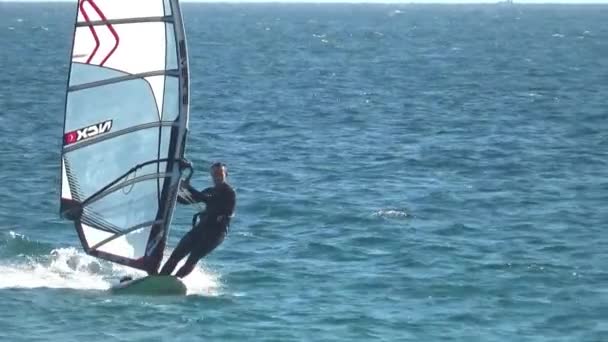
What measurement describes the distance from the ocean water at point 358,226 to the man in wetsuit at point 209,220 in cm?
46

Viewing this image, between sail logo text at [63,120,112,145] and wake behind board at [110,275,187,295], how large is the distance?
166 cm

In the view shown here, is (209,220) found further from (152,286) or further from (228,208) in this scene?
(152,286)

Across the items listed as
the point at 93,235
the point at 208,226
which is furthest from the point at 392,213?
the point at 93,235

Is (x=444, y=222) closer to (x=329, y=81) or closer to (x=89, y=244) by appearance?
(x=89, y=244)

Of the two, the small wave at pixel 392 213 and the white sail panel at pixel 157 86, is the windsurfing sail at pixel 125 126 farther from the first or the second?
the small wave at pixel 392 213

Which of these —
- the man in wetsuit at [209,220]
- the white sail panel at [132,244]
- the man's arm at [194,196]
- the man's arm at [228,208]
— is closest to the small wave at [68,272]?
the man in wetsuit at [209,220]

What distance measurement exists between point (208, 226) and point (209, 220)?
0.26 ft

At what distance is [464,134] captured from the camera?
3136 cm

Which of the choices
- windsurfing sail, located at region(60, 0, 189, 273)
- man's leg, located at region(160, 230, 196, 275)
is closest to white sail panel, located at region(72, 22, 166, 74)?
windsurfing sail, located at region(60, 0, 189, 273)

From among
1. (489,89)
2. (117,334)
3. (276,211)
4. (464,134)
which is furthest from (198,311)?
(489,89)

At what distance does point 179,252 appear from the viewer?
580 inches

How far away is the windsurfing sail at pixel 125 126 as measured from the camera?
548 inches

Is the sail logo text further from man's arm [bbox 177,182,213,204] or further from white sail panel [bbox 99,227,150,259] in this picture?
white sail panel [bbox 99,227,150,259]

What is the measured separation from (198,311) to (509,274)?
4.28m
